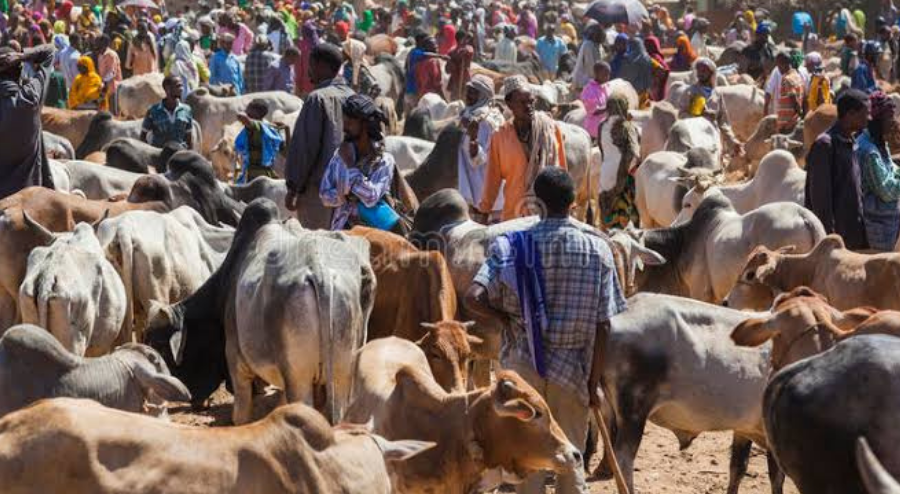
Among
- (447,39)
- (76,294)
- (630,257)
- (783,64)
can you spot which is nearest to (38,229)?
(76,294)

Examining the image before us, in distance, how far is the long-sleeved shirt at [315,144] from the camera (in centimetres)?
960

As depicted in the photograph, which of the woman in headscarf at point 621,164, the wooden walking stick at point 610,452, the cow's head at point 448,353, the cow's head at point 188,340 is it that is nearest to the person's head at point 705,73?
the woman in headscarf at point 621,164

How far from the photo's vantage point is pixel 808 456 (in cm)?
598

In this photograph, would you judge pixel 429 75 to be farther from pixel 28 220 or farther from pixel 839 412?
pixel 839 412

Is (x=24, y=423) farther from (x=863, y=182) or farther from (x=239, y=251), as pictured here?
(x=863, y=182)

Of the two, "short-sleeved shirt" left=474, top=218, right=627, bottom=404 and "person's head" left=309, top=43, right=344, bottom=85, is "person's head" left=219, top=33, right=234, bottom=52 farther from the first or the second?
"short-sleeved shirt" left=474, top=218, right=627, bottom=404

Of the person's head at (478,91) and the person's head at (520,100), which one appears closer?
the person's head at (520,100)

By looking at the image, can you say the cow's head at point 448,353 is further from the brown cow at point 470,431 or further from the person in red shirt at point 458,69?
the person in red shirt at point 458,69

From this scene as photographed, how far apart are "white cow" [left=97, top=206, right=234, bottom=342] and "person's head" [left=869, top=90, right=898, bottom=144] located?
403cm

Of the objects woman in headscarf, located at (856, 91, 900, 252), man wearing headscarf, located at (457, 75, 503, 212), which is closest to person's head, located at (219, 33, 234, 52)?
man wearing headscarf, located at (457, 75, 503, 212)

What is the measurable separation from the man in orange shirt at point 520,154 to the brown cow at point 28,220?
7.54ft

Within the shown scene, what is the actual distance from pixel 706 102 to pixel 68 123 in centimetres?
712

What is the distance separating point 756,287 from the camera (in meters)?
9.44

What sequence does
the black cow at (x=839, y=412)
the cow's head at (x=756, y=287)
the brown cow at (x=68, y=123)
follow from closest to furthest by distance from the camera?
1. the black cow at (x=839, y=412)
2. the cow's head at (x=756, y=287)
3. the brown cow at (x=68, y=123)
